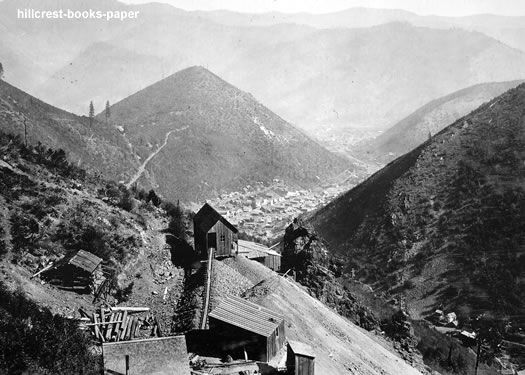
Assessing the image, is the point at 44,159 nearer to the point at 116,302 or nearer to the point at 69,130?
the point at 116,302

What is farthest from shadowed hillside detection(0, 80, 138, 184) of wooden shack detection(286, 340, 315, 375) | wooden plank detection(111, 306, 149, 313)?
wooden shack detection(286, 340, 315, 375)

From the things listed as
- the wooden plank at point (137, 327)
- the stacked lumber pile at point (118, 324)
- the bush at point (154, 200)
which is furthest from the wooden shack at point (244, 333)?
the bush at point (154, 200)

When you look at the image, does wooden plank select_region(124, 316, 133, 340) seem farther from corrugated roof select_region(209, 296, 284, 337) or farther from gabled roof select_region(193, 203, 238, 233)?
gabled roof select_region(193, 203, 238, 233)

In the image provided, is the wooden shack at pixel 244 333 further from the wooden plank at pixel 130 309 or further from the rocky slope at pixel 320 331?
the wooden plank at pixel 130 309

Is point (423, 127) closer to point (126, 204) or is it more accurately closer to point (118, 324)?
point (126, 204)

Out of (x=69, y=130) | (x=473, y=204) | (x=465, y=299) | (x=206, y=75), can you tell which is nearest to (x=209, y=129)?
(x=206, y=75)

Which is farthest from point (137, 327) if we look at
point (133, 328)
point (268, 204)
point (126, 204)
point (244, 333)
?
point (268, 204)
